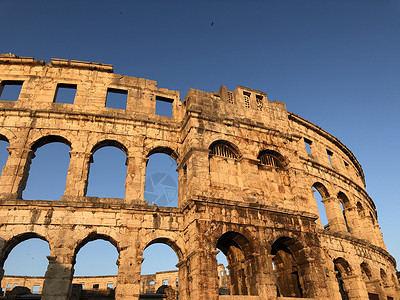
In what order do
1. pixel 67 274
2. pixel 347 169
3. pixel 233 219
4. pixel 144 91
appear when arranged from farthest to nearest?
pixel 347 169, pixel 144 91, pixel 233 219, pixel 67 274

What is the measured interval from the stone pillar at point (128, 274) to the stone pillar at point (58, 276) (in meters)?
1.77

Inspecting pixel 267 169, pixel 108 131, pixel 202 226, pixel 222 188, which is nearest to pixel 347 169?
pixel 267 169

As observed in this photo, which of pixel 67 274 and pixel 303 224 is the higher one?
pixel 303 224

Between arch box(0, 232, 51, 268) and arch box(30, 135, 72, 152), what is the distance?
13.3ft

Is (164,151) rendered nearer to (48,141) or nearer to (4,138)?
(48,141)

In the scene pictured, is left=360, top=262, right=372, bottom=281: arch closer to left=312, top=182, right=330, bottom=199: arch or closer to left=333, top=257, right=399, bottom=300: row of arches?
left=333, top=257, right=399, bottom=300: row of arches

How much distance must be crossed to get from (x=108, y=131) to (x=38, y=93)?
4146mm

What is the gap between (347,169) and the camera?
902 inches

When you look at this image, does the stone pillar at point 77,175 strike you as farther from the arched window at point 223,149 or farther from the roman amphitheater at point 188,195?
the arched window at point 223,149

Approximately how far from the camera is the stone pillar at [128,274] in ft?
37.1

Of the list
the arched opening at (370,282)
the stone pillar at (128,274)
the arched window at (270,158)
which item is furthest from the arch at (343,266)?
the stone pillar at (128,274)

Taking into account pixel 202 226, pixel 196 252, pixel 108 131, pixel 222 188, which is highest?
pixel 108 131

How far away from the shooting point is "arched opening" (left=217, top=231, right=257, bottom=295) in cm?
1241

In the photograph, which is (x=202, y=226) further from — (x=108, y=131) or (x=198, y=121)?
(x=108, y=131)
